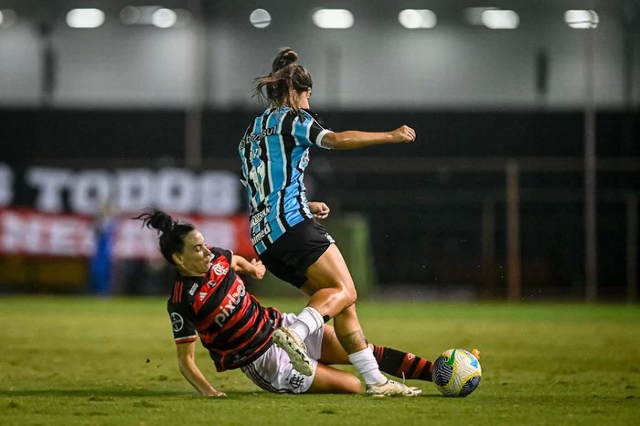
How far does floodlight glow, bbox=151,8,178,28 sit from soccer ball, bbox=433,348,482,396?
2445 cm

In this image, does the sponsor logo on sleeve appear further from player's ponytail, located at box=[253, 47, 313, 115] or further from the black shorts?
player's ponytail, located at box=[253, 47, 313, 115]

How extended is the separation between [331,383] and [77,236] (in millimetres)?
17757

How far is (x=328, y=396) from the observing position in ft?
24.5

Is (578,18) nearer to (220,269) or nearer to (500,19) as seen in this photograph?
(500,19)

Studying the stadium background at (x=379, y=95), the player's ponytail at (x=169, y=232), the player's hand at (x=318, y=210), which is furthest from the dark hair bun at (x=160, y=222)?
the stadium background at (x=379, y=95)

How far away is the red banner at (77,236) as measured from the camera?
24391 millimetres

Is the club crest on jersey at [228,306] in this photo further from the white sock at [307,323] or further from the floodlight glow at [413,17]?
the floodlight glow at [413,17]

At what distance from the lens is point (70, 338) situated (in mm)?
13281

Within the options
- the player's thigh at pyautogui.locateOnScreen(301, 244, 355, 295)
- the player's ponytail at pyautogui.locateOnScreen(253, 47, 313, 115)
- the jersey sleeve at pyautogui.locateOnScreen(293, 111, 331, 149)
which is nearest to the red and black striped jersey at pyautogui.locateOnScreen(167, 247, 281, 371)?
the player's thigh at pyautogui.locateOnScreen(301, 244, 355, 295)

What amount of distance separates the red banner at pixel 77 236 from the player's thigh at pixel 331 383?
16.7 metres

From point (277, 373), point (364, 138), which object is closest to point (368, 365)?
point (277, 373)

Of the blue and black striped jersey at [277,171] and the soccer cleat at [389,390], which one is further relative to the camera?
the soccer cleat at [389,390]

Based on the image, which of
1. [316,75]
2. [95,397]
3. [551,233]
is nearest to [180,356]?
[95,397]

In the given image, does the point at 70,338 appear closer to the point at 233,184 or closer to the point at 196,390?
the point at 196,390
